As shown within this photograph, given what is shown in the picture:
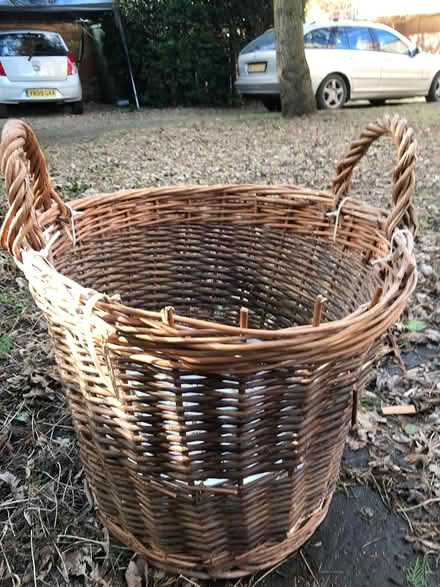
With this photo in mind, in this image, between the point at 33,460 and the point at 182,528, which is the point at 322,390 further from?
the point at 33,460

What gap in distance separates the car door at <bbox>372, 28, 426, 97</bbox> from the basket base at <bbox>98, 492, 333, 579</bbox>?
7287 mm

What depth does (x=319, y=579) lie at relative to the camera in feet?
3.51

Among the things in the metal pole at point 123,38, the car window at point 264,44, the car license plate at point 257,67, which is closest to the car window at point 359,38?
the car window at point 264,44

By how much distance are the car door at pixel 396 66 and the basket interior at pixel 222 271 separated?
6564 millimetres

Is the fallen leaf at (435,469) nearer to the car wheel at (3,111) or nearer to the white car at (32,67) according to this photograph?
the white car at (32,67)

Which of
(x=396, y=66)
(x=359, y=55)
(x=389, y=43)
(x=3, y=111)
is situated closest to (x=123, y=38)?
(x=3, y=111)

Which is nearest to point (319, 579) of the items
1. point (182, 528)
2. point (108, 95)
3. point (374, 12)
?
point (182, 528)

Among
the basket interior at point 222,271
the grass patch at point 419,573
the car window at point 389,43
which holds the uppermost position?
the car window at point 389,43

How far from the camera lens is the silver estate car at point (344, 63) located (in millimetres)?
6578

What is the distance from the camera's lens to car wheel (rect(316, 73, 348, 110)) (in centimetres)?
675

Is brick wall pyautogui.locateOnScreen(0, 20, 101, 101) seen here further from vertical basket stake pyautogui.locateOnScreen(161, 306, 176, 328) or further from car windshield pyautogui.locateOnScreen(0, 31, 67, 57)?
vertical basket stake pyautogui.locateOnScreen(161, 306, 176, 328)

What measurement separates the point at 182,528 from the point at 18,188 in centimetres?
72

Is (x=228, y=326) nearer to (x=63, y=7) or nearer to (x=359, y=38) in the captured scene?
(x=359, y=38)

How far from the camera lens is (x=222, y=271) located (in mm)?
1612
